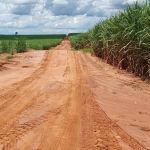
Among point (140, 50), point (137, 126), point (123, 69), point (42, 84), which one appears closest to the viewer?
point (137, 126)

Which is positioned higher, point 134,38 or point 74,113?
point 134,38

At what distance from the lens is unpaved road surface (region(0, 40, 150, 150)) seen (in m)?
4.43

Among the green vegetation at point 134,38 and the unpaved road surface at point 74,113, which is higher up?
the green vegetation at point 134,38

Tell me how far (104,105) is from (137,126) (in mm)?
Answer: 1305

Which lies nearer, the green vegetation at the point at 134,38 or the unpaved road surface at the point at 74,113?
the unpaved road surface at the point at 74,113

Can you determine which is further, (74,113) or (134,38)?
(134,38)

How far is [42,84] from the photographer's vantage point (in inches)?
347

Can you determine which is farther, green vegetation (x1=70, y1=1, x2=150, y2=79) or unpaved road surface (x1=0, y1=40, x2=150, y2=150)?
green vegetation (x1=70, y1=1, x2=150, y2=79)

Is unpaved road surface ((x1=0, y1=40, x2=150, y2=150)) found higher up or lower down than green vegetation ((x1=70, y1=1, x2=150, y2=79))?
lower down

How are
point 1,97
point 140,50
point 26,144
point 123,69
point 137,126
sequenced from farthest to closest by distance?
point 123,69
point 140,50
point 1,97
point 137,126
point 26,144

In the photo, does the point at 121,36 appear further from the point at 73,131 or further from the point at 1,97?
the point at 73,131

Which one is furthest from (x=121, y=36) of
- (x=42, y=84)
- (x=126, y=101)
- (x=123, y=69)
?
(x=126, y=101)

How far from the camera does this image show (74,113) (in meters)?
5.83

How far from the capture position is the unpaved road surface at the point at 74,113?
4.43 m
